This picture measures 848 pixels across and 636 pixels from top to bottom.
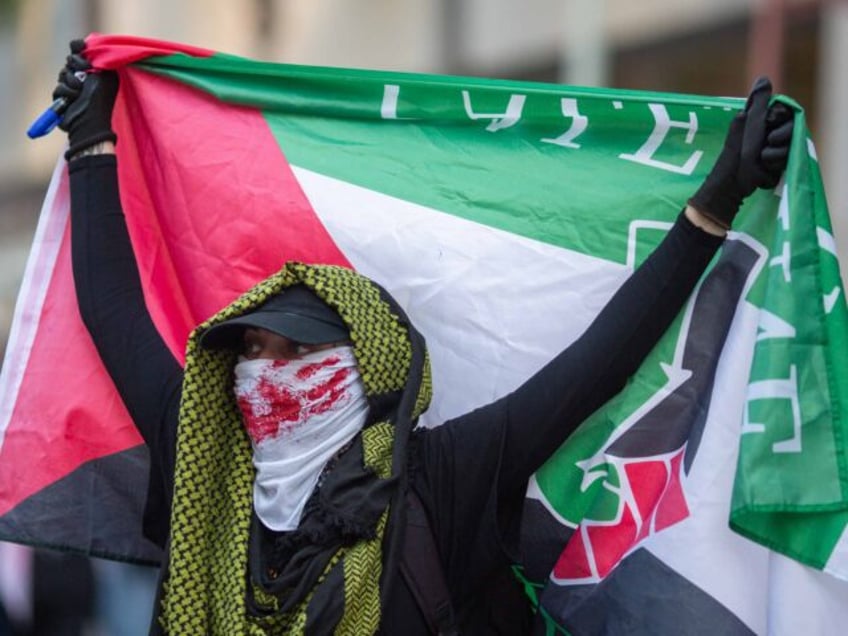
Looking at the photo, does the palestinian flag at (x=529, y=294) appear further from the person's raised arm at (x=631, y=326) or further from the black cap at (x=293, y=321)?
the black cap at (x=293, y=321)

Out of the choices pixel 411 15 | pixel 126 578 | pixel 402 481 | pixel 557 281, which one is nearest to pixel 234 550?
pixel 402 481

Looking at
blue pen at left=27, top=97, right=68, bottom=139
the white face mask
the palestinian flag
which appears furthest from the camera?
blue pen at left=27, top=97, right=68, bottom=139

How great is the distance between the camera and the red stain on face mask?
285 centimetres

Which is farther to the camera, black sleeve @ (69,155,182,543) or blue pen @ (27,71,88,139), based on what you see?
blue pen @ (27,71,88,139)

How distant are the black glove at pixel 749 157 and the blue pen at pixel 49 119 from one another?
1380 millimetres

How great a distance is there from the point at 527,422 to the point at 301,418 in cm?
41

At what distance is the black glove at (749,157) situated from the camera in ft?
9.21

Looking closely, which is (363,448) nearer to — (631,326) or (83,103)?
(631,326)

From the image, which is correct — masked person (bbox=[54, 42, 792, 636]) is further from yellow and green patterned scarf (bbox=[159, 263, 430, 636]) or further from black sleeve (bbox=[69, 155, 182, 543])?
black sleeve (bbox=[69, 155, 182, 543])

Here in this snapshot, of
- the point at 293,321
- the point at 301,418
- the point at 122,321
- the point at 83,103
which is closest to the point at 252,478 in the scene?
the point at 301,418

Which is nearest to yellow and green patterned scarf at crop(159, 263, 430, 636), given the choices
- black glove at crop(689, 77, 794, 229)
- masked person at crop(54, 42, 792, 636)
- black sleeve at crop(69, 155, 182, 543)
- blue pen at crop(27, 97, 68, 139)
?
masked person at crop(54, 42, 792, 636)

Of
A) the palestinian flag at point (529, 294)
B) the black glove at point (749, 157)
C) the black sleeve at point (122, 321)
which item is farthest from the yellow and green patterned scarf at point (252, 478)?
the black glove at point (749, 157)

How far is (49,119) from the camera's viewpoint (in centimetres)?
337

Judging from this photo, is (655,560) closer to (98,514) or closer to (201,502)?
(201,502)
